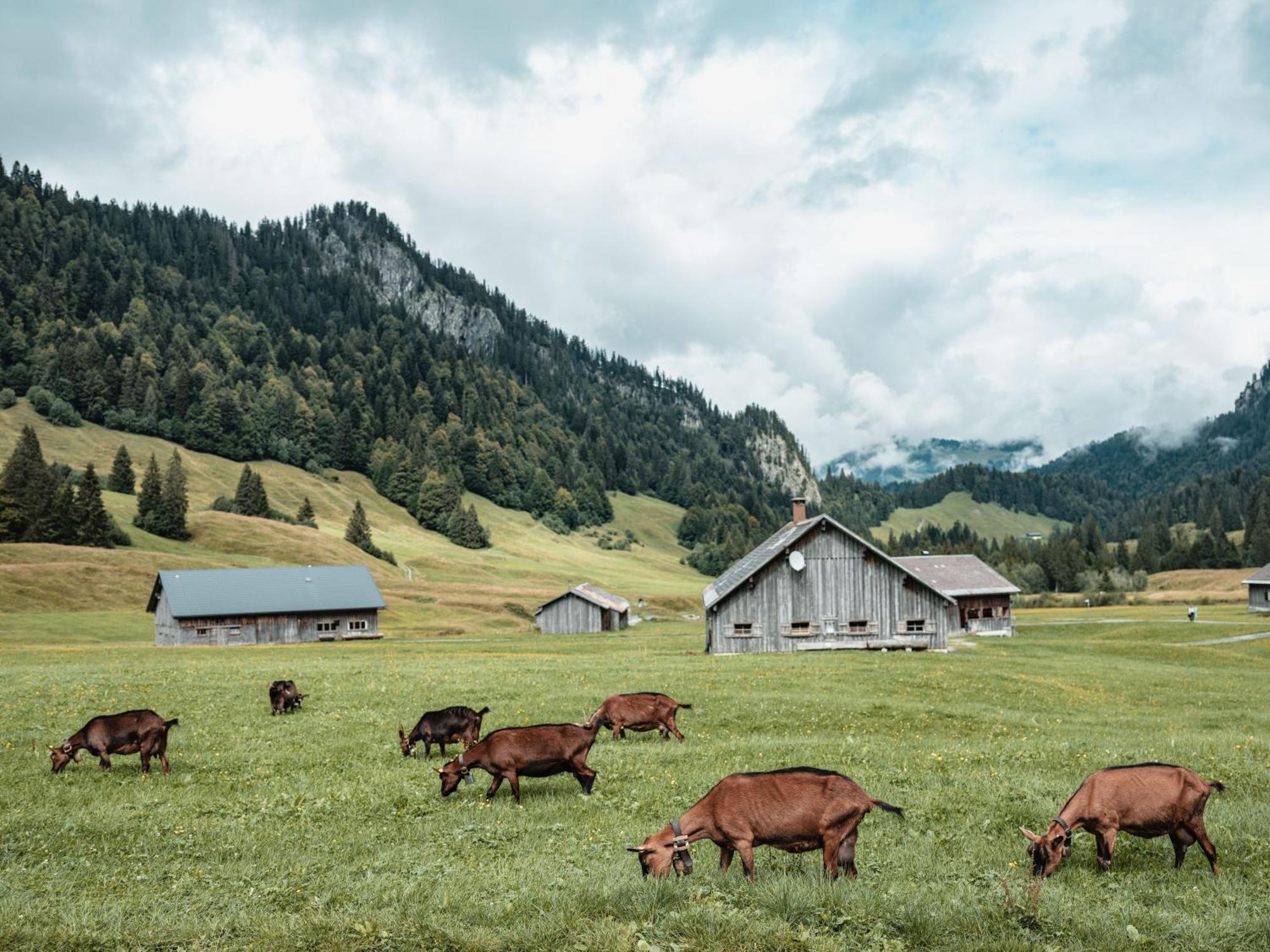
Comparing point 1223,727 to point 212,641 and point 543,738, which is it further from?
point 212,641

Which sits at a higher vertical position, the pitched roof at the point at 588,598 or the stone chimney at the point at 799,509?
the stone chimney at the point at 799,509

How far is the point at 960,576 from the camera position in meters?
88.0

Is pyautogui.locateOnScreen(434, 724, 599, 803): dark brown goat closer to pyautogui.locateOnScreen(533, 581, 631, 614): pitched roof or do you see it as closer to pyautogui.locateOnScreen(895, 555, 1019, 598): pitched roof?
pyautogui.locateOnScreen(895, 555, 1019, 598): pitched roof

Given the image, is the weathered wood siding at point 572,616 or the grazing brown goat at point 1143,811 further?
the weathered wood siding at point 572,616

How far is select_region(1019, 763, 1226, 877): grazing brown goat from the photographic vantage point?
1121 cm

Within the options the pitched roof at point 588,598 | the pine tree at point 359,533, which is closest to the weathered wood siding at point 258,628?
the pitched roof at point 588,598

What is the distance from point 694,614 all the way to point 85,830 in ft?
408

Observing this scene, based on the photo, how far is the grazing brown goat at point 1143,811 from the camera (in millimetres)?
11211

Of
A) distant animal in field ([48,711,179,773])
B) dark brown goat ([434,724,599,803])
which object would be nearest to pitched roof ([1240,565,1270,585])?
dark brown goat ([434,724,599,803])

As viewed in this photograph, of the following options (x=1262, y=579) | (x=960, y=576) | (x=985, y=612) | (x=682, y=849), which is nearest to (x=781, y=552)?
(x=960, y=576)

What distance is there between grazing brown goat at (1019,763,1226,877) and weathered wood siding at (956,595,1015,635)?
78.4 metres

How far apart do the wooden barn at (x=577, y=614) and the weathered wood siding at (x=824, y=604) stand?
1581 inches

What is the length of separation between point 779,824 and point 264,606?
8744 cm

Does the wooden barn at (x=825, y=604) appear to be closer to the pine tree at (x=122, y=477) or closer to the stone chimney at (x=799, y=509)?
the stone chimney at (x=799, y=509)
